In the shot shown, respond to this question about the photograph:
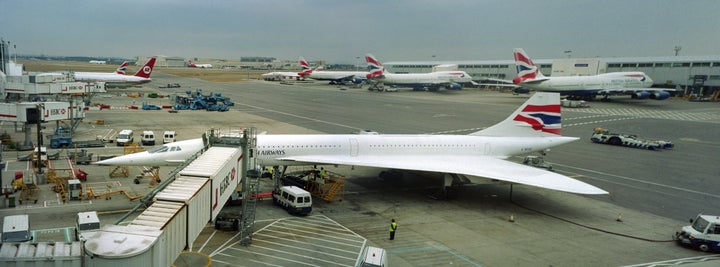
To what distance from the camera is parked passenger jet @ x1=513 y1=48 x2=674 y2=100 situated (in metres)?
104

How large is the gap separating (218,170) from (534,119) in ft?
93.7

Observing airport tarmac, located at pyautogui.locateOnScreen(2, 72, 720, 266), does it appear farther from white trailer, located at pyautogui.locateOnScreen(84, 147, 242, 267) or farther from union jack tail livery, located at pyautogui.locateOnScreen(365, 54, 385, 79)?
union jack tail livery, located at pyautogui.locateOnScreen(365, 54, 385, 79)

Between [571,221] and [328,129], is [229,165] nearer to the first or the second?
[571,221]

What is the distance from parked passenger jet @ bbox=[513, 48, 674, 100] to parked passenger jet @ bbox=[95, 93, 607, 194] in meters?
66.7

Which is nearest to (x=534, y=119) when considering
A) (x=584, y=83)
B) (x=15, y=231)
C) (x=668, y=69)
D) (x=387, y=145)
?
(x=387, y=145)

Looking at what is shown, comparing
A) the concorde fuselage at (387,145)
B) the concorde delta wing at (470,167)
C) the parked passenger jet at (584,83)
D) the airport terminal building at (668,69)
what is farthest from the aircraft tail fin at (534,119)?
the airport terminal building at (668,69)

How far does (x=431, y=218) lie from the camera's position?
28406mm

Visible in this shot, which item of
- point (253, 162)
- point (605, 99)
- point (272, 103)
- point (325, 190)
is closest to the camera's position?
point (253, 162)

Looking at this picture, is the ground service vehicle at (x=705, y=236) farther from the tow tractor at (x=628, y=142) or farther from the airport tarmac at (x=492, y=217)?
the tow tractor at (x=628, y=142)

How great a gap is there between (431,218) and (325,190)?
7513mm

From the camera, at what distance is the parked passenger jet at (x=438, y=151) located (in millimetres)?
29844

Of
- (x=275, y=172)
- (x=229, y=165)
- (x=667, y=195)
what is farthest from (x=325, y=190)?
(x=667, y=195)

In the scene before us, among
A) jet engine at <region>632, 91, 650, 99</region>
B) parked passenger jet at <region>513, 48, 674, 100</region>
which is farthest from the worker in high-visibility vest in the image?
jet engine at <region>632, 91, 650, 99</region>

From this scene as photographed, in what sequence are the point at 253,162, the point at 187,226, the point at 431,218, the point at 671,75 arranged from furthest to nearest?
the point at 671,75
the point at 431,218
the point at 253,162
the point at 187,226
